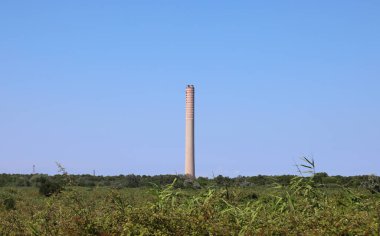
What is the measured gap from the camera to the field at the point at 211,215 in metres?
8.72

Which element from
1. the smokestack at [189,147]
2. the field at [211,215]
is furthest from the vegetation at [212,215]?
the smokestack at [189,147]

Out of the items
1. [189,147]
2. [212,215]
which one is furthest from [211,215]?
[189,147]

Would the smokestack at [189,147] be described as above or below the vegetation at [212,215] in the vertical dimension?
above

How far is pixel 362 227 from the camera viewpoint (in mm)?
8508

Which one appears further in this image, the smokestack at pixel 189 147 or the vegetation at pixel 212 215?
the smokestack at pixel 189 147

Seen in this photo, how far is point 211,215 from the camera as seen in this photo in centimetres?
939

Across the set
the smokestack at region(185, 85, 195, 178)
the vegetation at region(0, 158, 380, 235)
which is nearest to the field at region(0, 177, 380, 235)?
the vegetation at region(0, 158, 380, 235)

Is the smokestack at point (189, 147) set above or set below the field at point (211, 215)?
above

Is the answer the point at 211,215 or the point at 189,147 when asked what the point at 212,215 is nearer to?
the point at 211,215

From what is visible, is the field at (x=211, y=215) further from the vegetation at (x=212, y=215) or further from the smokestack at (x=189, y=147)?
the smokestack at (x=189, y=147)

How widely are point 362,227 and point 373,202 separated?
8.25 ft

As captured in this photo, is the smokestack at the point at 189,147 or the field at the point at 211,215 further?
the smokestack at the point at 189,147

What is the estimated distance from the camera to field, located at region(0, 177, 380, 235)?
8.72 m

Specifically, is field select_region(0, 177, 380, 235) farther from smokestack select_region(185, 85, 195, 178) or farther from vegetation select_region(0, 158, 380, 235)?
smokestack select_region(185, 85, 195, 178)
